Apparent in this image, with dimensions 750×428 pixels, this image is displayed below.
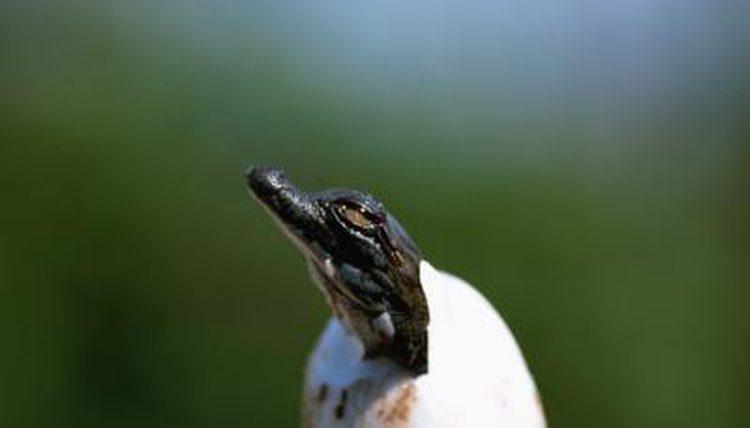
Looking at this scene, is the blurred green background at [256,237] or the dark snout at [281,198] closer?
the dark snout at [281,198]

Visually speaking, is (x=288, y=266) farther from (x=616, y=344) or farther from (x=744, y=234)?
(x=744, y=234)

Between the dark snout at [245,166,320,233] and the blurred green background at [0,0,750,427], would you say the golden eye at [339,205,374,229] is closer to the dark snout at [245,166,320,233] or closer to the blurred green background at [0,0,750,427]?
the dark snout at [245,166,320,233]

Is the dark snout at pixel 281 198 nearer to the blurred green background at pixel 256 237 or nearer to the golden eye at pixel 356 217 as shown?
the golden eye at pixel 356 217

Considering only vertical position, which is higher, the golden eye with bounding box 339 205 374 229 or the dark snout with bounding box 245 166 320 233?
the dark snout with bounding box 245 166 320 233

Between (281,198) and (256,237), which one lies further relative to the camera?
(256,237)

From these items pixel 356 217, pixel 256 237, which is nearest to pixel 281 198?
pixel 356 217

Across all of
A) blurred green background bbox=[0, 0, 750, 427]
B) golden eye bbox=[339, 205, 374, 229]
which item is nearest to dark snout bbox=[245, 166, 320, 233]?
golden eye bbox=[339, 205, 374, 229]

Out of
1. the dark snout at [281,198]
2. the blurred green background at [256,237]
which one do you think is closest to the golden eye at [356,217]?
the dark snout at [281,198]

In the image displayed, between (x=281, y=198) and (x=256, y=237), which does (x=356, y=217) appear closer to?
(x=281, y=198)

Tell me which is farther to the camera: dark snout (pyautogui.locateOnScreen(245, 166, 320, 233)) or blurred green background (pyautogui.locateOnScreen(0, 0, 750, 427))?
blurred green background (pyautogui.locateOnScreen(0, 0, 750, 427))
